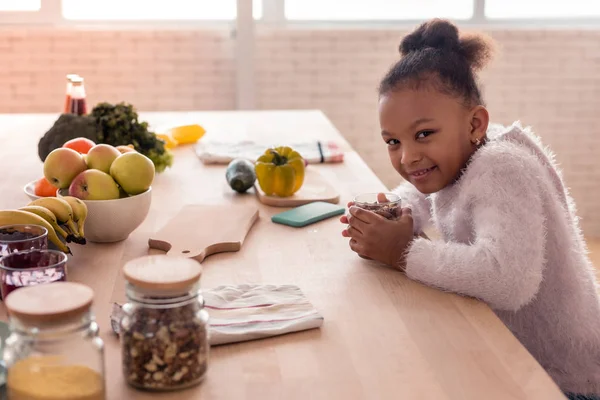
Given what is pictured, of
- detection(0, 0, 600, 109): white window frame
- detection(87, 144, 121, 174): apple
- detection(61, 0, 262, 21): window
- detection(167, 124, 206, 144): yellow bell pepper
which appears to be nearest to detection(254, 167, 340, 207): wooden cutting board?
detection(87, 144, 121, 174): apple

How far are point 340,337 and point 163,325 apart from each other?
14.3 inches

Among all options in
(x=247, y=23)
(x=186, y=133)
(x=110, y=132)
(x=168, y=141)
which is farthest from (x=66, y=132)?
(x=247, y=23)

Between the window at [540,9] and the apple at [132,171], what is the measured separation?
155 inches

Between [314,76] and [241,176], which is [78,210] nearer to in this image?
[241,176]

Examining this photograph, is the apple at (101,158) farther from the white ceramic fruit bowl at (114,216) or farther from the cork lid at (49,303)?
the cork lid at (49,303)

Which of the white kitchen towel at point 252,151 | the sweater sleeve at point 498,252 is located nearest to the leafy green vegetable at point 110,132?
the white kitchen towel at point 252,151

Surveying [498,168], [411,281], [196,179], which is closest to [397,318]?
[411,281]

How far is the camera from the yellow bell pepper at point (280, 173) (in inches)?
87.4

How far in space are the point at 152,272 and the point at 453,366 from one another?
471 millimetres

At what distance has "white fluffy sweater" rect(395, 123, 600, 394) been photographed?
154 cm

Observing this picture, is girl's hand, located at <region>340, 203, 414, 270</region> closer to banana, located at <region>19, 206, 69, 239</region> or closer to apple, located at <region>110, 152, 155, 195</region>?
apple, located at <region>110, 152, 155, 195</region>

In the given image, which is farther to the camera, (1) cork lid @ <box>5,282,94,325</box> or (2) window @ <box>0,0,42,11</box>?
(2) window @ <box>0,0,42,11</box>

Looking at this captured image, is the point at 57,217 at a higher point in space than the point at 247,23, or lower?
lower

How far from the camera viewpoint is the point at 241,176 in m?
2.30
